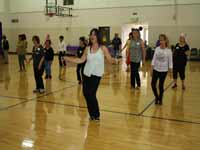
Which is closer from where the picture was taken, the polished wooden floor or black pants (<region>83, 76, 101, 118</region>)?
the polished wooden floor

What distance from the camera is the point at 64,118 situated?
544 cm

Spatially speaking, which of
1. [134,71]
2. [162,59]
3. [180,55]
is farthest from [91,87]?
[180,55]

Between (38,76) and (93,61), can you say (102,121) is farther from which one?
(38,76)

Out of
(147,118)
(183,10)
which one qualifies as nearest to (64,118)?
(147,118)

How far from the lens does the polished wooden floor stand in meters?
4.17

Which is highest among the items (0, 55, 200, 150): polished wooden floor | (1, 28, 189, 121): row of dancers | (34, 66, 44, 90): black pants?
(1, 28, 189, 121): row of dancers

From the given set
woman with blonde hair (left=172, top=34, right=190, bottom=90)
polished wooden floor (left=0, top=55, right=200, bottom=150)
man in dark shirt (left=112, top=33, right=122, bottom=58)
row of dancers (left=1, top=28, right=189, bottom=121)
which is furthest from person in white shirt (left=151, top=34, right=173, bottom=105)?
man in dark shirt (left=112, top=33, right=122, bottom=58)

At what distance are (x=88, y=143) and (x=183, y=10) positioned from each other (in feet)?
54.6

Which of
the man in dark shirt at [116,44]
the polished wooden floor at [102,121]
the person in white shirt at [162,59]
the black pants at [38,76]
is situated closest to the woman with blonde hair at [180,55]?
the polished wooden floor at [102,121]

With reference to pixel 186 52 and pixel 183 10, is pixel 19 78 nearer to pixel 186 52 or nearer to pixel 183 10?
pixel 186 52

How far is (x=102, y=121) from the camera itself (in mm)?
5266

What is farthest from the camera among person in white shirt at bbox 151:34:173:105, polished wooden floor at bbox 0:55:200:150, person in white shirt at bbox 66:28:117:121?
person in white shirt at bbox 151:34:173:105

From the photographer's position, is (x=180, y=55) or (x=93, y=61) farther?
(x=180, y=55)

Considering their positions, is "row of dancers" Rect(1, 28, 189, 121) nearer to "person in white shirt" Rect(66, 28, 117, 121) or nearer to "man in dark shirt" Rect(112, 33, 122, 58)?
"person in white shirt" Rect(66, 28, 117, 121)
